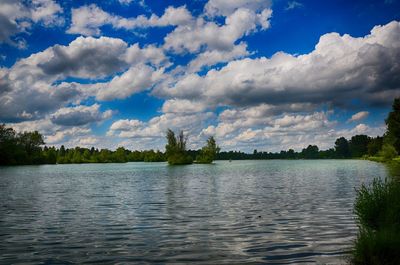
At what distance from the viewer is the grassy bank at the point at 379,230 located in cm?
1333

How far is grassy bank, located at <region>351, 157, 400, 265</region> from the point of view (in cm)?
1333

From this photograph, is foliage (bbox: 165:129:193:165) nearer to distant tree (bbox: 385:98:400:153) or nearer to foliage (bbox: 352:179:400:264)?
distant tree (bbox: 385:98:400:153)

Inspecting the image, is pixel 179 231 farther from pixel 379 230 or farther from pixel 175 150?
pixel 175 150

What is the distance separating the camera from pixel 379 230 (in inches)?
664

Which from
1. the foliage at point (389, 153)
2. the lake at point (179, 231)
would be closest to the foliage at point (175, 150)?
the foliage at point (389, 153)

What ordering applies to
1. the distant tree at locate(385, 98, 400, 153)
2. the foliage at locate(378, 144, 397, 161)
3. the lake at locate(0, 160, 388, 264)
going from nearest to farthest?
the lake at locate(0, 160, 388, 264), the distant tree at locate(385, 98, 400, 153), the foliage at locate(378, 144, 397, 161)

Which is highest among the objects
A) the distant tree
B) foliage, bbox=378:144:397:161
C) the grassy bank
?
the distant tree

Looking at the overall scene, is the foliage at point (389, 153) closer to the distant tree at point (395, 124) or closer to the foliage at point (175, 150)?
the distant tree at point (395, 124)

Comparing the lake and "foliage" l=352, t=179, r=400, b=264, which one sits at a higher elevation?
"foliage" l=352, t=179, r=400, b=264

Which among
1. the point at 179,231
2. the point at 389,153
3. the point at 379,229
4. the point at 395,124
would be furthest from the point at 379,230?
the point at 389,153

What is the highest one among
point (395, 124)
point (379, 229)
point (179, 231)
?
point (395, 124)

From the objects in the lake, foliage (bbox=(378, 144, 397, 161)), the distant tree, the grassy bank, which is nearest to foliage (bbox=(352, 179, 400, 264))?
the grassy bank

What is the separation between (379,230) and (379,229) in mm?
626

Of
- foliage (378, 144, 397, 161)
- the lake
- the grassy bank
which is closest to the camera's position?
the grassy bank
